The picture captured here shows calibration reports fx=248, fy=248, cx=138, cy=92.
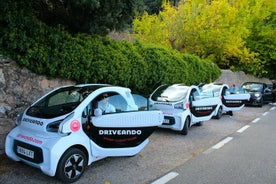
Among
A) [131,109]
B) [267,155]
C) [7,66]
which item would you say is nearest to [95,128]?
[131,109]

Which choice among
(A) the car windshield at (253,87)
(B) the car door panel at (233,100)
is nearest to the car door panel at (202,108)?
(B) the car door panel at (233,100)

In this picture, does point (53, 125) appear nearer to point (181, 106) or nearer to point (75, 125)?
point (75, 125)

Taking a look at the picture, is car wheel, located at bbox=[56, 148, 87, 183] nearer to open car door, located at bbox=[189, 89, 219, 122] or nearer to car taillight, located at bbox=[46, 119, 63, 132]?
car taillight, located at bbox=[46, 119, 63, 132]

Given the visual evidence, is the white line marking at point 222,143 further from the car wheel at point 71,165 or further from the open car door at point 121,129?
the car wheel at point 71,165

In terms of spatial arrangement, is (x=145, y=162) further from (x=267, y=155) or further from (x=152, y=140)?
(x=267, y=155)

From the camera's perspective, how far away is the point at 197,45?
17.6m

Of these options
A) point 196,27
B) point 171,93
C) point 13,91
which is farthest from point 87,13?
point 196,27

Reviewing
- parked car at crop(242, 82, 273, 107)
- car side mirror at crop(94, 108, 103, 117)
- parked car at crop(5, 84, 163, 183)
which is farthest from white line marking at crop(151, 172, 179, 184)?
parked car at crop(242, 82, 273, 107)

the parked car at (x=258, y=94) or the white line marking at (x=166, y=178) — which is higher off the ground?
the white line marking at (x=166, y=178)

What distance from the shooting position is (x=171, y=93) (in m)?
8.42

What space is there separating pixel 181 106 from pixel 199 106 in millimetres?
913

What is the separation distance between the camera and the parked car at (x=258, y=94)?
53.6ft

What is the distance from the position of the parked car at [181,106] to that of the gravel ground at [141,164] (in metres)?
0.43

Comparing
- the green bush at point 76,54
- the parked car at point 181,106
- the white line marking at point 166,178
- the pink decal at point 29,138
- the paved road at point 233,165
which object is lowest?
the paved road at point 233,165
